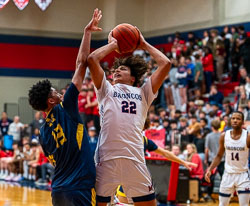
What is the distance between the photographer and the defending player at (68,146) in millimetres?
4996

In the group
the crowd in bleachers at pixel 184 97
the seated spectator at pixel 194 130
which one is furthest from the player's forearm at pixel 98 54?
the crowd in bleachers at pixel 184 97

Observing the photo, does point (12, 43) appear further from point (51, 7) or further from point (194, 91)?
point (194, 91)

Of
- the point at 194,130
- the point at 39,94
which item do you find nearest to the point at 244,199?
the point at 39,94

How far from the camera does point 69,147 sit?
5.03 meters

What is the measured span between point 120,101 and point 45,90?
2.58ft

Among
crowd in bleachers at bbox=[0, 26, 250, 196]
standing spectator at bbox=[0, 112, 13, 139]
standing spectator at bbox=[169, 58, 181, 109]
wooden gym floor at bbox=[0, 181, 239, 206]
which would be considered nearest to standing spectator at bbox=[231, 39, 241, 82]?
crowd in bleachers at bbox=[0, 26, 250, 196]

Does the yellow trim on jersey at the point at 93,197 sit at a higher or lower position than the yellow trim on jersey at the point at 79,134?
lower

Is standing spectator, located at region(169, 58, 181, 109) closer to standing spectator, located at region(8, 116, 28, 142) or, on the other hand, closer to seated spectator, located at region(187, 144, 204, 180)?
standing spectator, located at region(8, 116, 28, 142)

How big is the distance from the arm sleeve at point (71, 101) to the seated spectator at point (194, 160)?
8222 mm

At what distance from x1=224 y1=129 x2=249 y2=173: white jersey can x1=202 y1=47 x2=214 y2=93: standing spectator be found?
32.5ft

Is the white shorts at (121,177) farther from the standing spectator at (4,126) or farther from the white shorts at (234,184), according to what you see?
the standing spectator at (4,126)

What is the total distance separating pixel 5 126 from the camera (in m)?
21.1

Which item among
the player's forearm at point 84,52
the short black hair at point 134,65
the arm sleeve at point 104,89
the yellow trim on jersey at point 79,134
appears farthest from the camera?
the short black hair at point 134,65

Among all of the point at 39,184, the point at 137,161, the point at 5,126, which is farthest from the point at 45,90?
the point at 5,126
